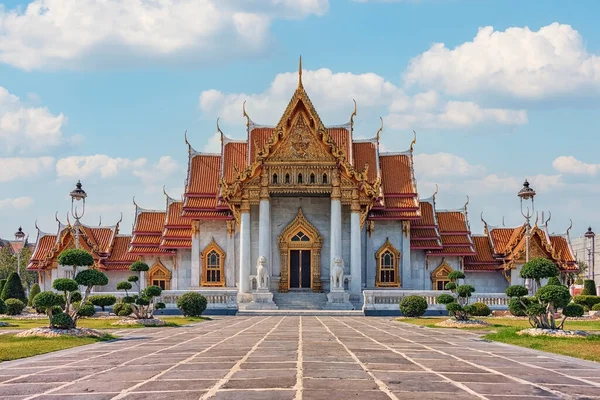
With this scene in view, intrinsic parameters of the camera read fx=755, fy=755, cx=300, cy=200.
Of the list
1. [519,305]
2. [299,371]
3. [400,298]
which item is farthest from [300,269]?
[299,371]

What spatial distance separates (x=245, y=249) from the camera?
42.5m

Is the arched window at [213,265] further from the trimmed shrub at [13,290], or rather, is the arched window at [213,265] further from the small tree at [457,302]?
the small tree at [457,302]

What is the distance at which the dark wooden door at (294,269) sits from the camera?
1736 inches

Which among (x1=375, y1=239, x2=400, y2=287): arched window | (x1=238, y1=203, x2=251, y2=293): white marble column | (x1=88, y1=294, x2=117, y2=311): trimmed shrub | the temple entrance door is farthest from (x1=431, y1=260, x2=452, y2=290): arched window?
(x1=88, y1=294, x2=117, y2=311): trimmed shrub

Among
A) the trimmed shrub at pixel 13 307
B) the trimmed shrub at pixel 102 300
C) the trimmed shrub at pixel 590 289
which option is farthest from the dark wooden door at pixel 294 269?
the trimmed shrub at pixel 590 289

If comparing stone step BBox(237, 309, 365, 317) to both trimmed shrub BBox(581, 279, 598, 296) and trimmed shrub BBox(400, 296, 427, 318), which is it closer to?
trimmed shrub BBox(400, 296, 427, 318)

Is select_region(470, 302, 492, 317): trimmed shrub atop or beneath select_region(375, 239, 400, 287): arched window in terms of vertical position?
beneath

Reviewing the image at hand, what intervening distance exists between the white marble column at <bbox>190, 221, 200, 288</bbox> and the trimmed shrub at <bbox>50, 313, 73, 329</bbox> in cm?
2411

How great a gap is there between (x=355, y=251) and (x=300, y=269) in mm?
3785

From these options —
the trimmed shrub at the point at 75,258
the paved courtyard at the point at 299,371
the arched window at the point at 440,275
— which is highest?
the trimmed shrub at the point at 75,258

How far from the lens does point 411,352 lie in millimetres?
15977

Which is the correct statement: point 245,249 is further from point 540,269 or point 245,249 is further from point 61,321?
point 540,269

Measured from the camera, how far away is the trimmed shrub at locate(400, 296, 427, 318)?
110ft

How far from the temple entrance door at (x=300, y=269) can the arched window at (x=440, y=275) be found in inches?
316
